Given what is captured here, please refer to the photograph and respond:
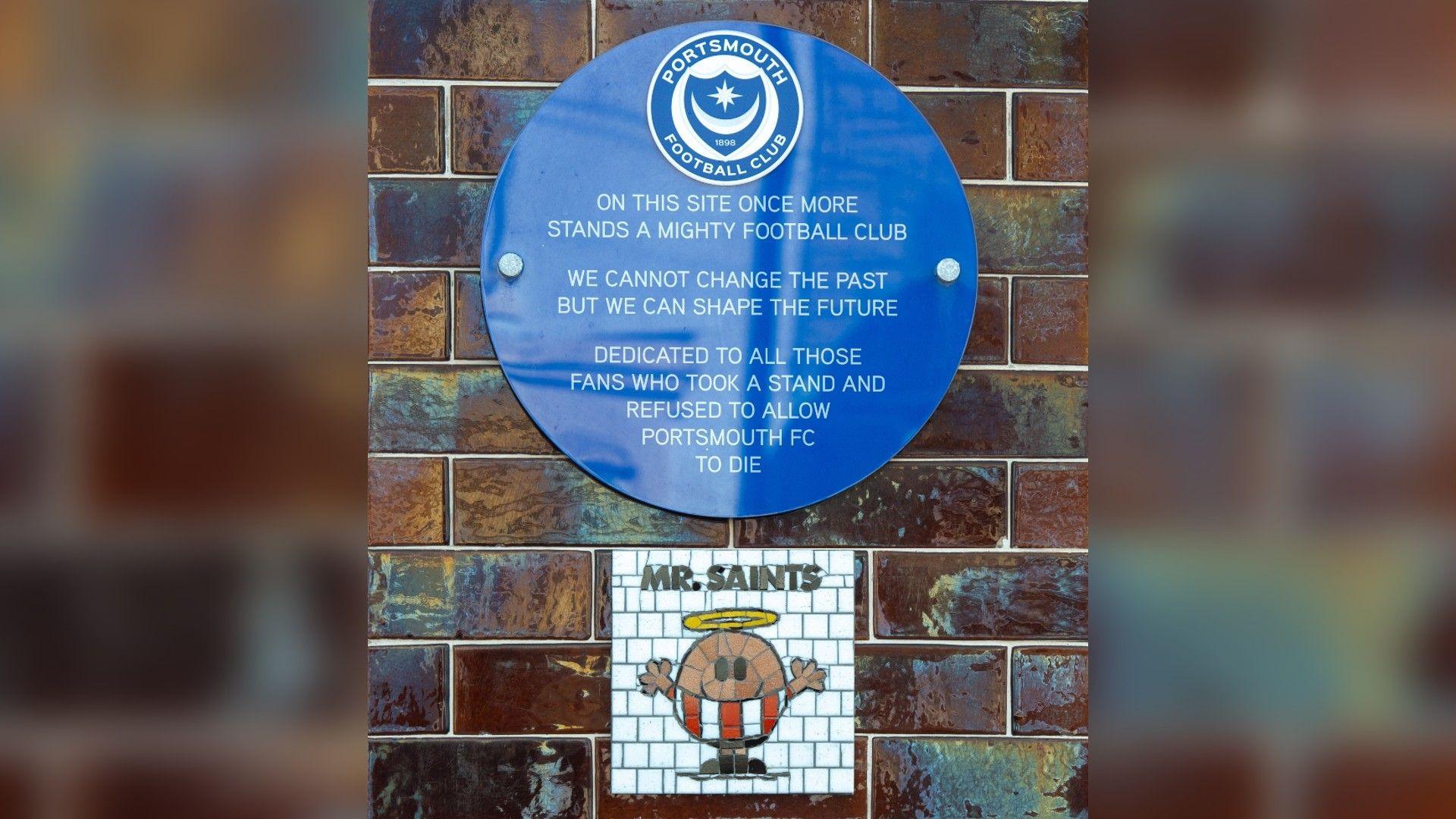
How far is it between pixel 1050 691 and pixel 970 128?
2.36ft

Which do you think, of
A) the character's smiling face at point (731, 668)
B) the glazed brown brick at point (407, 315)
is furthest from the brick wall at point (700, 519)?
the character's smiling face at point (731, 668)

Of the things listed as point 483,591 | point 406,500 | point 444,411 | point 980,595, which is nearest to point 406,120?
point 444,411

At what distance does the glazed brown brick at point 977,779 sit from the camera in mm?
1148

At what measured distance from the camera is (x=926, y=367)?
44.6 inches

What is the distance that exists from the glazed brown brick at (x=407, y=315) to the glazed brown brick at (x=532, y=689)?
1.23ft

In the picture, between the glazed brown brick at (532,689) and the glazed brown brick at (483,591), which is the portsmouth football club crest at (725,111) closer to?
the glazed brown brick at (483,591)

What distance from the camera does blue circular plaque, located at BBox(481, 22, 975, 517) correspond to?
112 centimetres

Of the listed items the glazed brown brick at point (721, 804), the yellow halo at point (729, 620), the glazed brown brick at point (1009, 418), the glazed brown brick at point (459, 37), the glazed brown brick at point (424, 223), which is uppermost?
the glazed brown brick at point (459, 37)

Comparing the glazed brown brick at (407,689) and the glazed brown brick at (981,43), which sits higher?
the glazed brown brick at (981,43)

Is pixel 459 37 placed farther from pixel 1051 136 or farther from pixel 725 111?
pixel 1051 136

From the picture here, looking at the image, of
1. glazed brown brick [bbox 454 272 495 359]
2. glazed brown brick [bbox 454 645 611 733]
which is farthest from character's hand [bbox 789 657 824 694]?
glazed brown brick [bbox 454 272 495 359]
